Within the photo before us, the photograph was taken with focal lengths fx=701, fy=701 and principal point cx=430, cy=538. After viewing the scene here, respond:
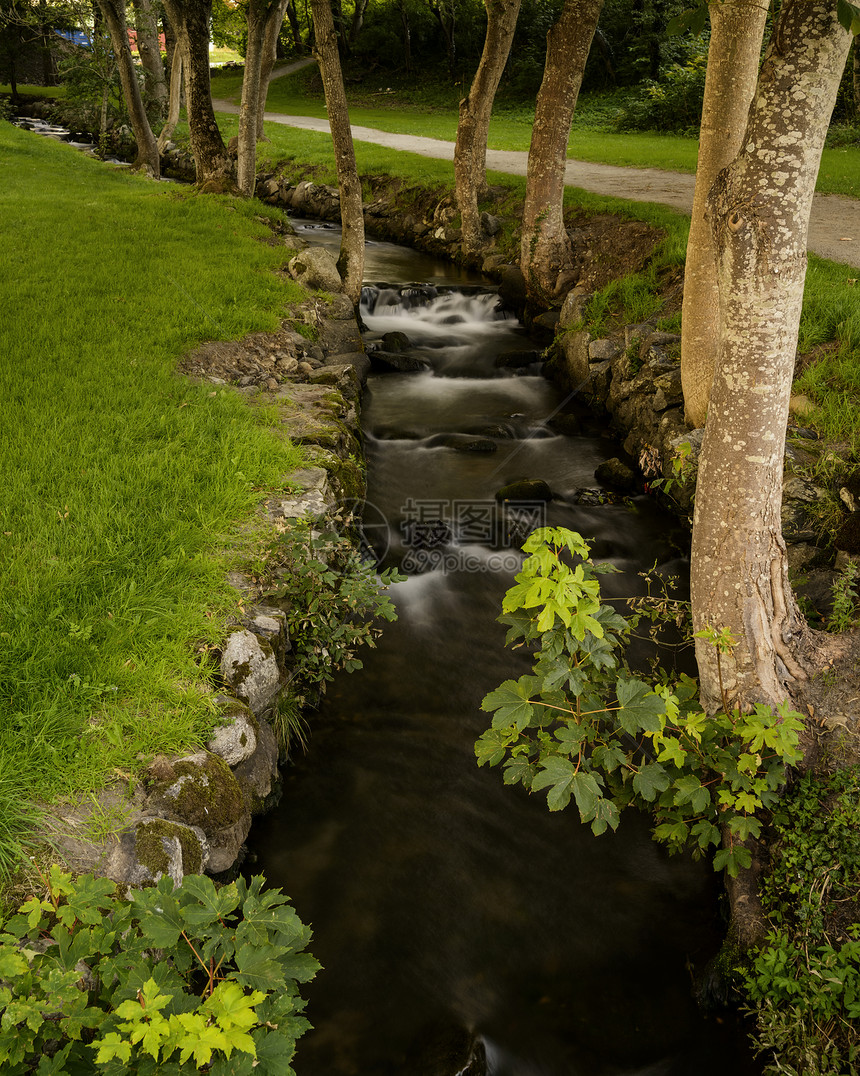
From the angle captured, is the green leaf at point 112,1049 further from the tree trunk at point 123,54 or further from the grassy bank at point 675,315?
the tree trunk at point 123,54

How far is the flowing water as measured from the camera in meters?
3.36

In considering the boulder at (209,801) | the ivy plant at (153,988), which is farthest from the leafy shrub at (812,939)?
the boulder at (209,801)

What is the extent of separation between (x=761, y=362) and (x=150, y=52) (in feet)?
80.4

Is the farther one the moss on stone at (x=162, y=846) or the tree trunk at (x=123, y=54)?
the tree trunk at (x=123, y=54)

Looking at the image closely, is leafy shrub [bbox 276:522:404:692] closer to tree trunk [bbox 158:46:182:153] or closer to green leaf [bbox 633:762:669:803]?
green leaf [bbox 633:762:669:803]

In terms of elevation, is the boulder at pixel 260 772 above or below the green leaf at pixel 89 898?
below

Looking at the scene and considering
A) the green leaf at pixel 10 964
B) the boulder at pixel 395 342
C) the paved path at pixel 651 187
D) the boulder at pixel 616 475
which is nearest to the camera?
the green leaf at pixel 10 964

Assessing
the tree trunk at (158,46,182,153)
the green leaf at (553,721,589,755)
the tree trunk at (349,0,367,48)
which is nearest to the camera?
the green leaf at (553,721,589,755)

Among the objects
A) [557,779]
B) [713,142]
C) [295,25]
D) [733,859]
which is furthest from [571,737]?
[295,25]

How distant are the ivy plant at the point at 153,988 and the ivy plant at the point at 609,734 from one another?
1.29 metres

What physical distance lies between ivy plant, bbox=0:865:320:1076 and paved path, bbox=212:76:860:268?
9.36m

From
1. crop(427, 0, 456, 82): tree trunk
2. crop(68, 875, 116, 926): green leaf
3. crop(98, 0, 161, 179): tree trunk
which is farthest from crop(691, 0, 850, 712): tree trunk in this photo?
crop(427, 0, 456, 82): tree trunk

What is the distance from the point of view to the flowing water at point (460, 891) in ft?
11.0

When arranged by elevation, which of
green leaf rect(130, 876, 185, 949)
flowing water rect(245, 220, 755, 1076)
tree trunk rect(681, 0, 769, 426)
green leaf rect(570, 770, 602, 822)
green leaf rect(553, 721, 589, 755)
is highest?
tree trunk rect(681, 0, 769, 426)
